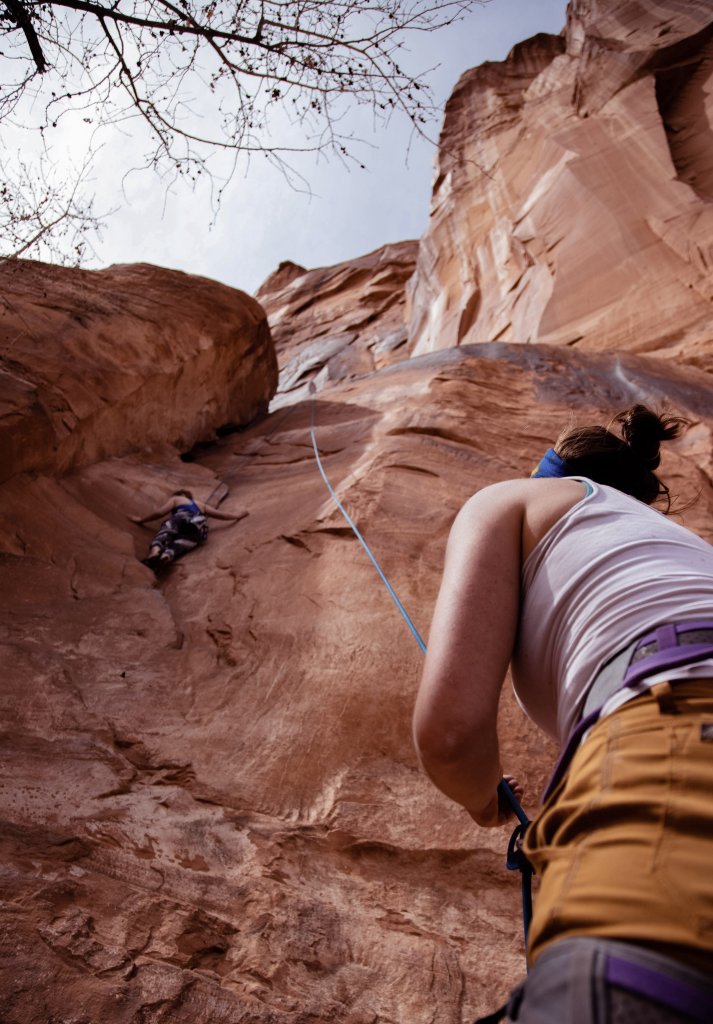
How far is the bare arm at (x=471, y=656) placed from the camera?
3.95 feet

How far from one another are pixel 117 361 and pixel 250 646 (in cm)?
471

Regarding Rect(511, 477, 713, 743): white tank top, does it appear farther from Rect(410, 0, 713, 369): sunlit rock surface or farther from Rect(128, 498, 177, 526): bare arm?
Rect(410, 0, 713, 369): sunlit rock surface

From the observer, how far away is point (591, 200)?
1248 cm

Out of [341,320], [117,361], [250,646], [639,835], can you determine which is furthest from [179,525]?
[341,320]

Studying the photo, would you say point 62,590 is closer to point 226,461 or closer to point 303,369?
point 226,461

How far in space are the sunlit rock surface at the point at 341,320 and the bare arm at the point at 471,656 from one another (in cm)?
1556

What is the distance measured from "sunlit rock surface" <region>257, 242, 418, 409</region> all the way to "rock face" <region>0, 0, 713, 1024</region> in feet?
24.2

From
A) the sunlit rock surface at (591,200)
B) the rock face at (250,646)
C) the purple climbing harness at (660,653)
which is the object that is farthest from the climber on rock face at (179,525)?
the sunlit rock surface at (591,200)

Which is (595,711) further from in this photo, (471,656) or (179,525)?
(179,525)

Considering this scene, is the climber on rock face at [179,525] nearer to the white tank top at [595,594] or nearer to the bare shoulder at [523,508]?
the bare shoulder at [523,508]

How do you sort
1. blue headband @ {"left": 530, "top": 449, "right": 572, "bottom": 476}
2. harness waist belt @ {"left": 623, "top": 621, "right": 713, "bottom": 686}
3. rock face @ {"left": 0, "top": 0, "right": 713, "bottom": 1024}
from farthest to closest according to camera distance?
rock face @ {"left": 0, "top": 0, "right": 713, "bottom": 1024}
blue headband @ {"left": 530, "top": 449, "right": 572, "bottom": 476}
harness waist belt @ {"left": 623, "top": 621, "right": 713, "bottom": 686}

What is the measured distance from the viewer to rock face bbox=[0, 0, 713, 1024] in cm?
228

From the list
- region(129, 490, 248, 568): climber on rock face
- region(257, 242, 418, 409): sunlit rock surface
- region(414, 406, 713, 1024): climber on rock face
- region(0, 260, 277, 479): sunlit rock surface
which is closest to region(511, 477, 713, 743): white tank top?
region(414, 406, 713, 1024): climber on rock face

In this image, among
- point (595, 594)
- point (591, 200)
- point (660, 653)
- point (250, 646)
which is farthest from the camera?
point (591, 200)
